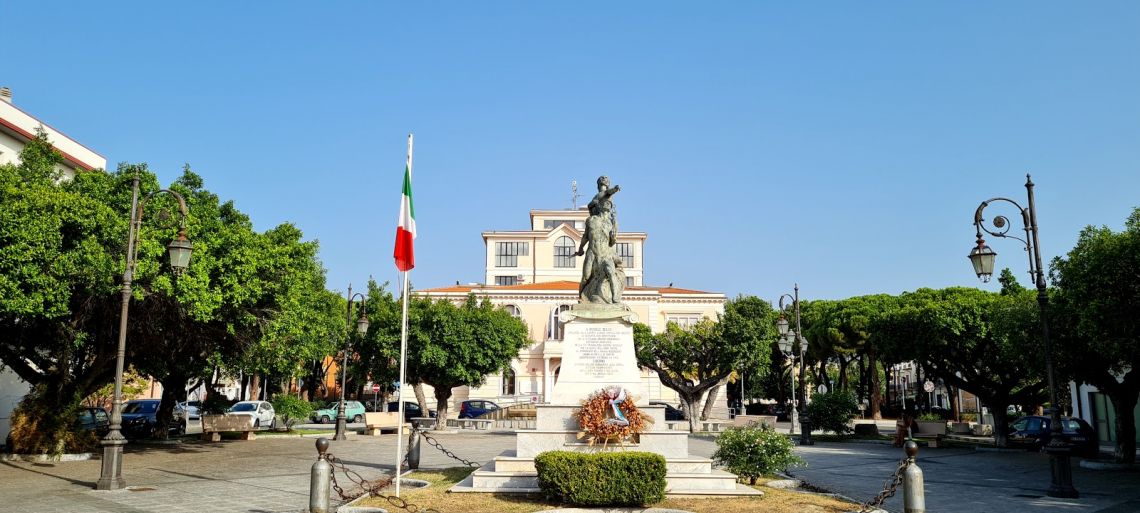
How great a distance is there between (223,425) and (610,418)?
64.3ft

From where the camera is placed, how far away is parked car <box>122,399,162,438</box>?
27219 millimetres

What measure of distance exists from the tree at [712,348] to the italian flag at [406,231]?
25.8 meters

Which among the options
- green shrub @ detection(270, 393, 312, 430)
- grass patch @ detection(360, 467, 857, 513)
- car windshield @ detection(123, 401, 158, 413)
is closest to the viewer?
grass patch @ detection(360, 467, 857, 513)

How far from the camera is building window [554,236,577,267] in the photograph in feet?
221

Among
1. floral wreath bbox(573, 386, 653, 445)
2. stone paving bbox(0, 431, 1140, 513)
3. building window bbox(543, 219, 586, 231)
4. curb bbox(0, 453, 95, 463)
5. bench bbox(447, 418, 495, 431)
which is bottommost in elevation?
bench bbox(447, 418, 495, 431)

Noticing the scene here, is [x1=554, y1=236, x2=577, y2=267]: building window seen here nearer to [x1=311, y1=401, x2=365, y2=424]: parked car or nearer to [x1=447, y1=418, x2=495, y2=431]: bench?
[x1=311, y1=401, x2=365, y2=424]: parked car

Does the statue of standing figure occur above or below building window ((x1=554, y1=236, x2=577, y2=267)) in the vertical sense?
below

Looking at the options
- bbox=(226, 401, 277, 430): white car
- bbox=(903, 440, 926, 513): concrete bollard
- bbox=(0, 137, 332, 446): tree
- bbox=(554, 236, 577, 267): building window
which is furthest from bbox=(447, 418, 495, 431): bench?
bbox=(554, 236, 577, 267): building window

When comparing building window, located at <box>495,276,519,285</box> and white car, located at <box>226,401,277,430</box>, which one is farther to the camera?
building window, located at <box>495,276,519,285</box>

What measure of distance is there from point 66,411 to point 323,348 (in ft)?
47.5

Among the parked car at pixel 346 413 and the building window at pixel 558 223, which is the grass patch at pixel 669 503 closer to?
the parked car at pixel 346 413

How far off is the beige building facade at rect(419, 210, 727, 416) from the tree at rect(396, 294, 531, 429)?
60.1 feet

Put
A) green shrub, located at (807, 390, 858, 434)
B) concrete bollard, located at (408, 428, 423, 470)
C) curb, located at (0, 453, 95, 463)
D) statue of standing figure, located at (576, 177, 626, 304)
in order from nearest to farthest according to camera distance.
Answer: statue of standing figure, located at (576, 177, 626, 304), concrete bollard, located at (408, 428, 423, 470), curb, located at (0, 453, 95, 463), green shrub, located at (807, 390, 858, 434)

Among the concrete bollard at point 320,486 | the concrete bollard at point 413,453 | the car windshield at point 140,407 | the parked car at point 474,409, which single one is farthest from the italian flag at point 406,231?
the parked car at point 474,409
